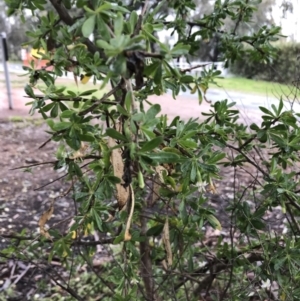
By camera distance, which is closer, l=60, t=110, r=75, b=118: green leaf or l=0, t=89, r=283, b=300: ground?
l=60, t=110, r=75, b=118: green leaf

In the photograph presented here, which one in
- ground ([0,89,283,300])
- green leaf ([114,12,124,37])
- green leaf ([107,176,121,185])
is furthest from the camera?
ground ([0,89,283,300])

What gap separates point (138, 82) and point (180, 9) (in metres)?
0.91

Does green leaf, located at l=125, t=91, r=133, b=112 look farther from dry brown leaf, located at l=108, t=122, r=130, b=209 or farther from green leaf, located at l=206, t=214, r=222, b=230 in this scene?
green leaf, located at l=206, t=214, r=222, b=230

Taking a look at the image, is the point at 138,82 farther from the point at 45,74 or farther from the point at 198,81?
the point at 198,81

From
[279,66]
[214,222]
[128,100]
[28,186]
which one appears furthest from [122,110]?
[279,66]

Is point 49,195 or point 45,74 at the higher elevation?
point 45,74

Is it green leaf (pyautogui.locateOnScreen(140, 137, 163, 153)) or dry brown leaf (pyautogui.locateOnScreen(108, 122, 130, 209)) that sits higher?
green leaf (pyautogui.locateOnScreen(140, 137, 163, 153))

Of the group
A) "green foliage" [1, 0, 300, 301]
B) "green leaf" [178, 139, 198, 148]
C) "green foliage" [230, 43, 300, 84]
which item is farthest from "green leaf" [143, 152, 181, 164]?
"green foliage" [230, 43, 300, 84]

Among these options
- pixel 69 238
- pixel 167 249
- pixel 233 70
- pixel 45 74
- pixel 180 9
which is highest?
pixel 180 9

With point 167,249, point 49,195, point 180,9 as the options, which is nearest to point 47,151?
point 49,195

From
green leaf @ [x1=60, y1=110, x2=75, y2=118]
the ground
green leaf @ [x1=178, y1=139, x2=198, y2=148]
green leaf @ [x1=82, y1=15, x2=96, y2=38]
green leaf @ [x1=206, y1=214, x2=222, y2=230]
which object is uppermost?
green leaf @ [x1=82, y1=15, x2=96, y2=38]

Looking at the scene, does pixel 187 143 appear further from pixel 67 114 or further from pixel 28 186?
pixel 28 186

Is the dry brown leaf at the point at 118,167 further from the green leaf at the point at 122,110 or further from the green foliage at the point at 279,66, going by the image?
the green foliage at the point at 279,66

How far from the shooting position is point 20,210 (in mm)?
2754
